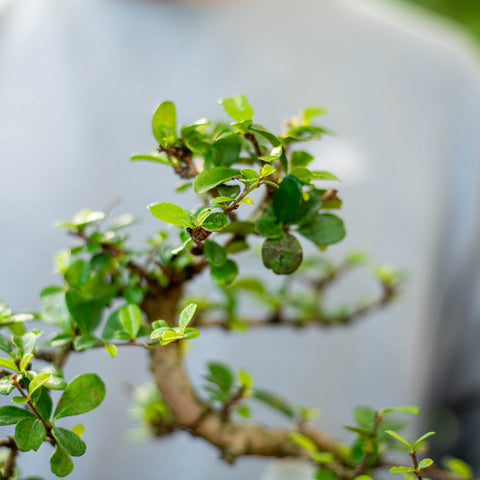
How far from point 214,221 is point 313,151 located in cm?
73

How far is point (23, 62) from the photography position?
813mm

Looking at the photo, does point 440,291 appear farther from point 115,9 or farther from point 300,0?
point 115,9

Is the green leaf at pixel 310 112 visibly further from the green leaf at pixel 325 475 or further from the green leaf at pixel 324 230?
the green leaf at pixel 325 475

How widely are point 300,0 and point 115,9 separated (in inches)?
13.8

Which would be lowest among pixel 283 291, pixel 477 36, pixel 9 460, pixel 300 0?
pixel 9 460

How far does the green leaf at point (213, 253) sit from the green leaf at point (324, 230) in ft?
0.16

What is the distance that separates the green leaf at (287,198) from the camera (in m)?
0.25

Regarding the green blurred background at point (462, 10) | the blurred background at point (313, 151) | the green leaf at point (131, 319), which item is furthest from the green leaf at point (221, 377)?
the green blurred background at point (462, 10)

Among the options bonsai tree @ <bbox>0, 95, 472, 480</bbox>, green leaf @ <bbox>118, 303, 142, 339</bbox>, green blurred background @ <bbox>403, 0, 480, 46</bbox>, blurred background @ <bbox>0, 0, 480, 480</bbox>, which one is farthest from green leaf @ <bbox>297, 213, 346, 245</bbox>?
green blurred background @ <bbox>403, 0, 480, 46</bbox>

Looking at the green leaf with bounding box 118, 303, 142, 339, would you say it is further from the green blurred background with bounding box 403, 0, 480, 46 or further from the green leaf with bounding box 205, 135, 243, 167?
the green blurred background with bounding box 403, 0, 480, 46

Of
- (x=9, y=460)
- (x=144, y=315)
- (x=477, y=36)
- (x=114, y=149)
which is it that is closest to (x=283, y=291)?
(x=144, y=315)

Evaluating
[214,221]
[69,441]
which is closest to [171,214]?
[214,221]

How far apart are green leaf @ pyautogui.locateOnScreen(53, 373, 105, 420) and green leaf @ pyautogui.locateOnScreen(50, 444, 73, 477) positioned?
0.02m

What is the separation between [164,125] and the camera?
0.26m
